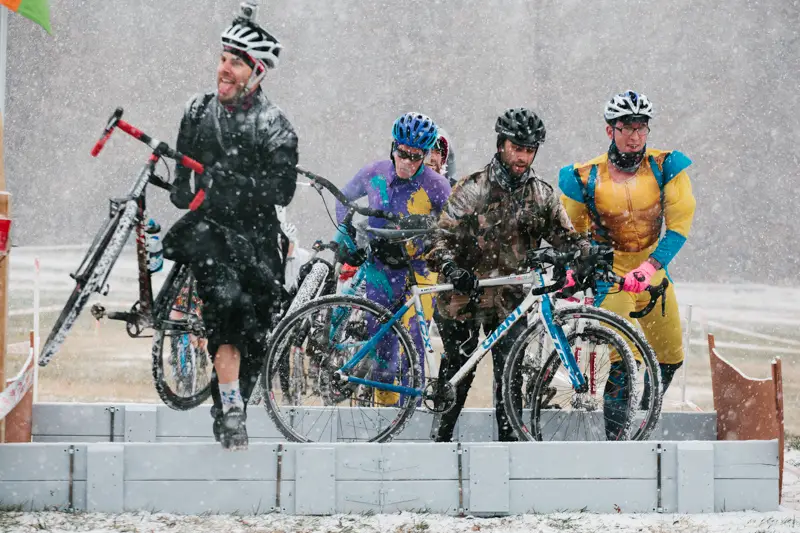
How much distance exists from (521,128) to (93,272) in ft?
7.03

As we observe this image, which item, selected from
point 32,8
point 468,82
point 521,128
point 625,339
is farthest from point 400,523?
point 468,82

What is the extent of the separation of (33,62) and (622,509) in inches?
735

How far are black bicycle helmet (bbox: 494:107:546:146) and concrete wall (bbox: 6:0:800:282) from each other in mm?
15368

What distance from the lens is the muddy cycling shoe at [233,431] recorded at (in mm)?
4691

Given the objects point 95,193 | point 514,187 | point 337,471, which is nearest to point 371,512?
point 337,471

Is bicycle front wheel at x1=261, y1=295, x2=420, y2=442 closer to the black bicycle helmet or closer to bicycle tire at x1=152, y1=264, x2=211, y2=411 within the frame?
bicycle tire at x1=152, y1=264, x2=211, y2=411

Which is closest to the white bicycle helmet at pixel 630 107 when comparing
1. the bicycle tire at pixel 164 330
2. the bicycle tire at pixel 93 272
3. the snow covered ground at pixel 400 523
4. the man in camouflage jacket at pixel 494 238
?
the man in camouflage jacket at pixel 494 238

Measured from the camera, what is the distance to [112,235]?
473 cm

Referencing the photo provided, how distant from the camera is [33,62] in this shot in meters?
20.5

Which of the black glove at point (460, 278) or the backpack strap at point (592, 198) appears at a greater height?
the backpack strap at point (592, 198)

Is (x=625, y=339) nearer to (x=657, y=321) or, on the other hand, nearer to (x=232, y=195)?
(x=657, y=321)

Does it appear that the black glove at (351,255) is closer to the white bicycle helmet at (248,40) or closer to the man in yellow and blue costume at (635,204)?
the man in yellow and blue costume at (635,204)

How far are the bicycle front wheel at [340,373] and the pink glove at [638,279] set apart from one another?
3.71ft

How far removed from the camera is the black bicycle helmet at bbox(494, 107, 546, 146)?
4.87 m
